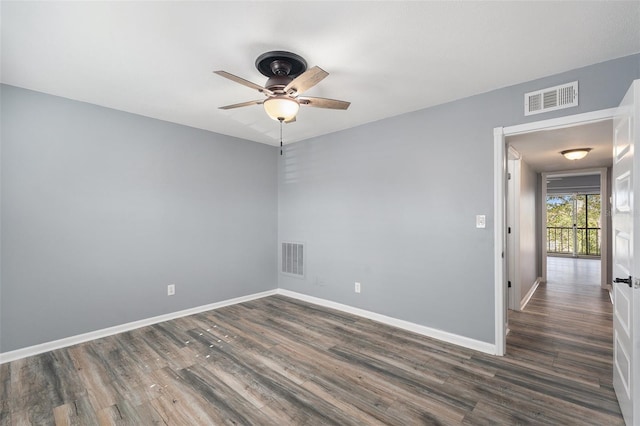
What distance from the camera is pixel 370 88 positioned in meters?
2.74

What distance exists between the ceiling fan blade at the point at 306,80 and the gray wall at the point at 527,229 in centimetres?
352

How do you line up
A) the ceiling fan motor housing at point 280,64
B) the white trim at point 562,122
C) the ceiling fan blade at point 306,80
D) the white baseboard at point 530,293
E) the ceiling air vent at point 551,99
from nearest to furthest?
the ceiling fan blade at point 306,80 < the ceiling fan motor housing at point 280,64 < the white trim at point 562,122 < the ceiling air vent at point 551,99 < the white baseboard at point 530,293

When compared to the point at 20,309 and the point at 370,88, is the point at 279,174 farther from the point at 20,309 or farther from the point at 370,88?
the point at 20,309

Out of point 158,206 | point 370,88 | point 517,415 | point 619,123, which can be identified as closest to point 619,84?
point 619,123

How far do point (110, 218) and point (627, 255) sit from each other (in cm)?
441

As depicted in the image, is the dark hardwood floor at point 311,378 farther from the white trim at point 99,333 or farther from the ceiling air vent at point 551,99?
the ceiling air vent at point 551,99

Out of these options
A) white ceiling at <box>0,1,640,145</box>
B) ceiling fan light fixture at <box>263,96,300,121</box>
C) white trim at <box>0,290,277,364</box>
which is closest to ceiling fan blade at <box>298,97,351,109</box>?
ceiling fan light fixture at <box>263,96,300,121</box>

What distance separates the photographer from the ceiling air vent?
2357 millimetres

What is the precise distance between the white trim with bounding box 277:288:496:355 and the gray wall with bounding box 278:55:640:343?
62mm

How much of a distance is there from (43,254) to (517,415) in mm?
4164

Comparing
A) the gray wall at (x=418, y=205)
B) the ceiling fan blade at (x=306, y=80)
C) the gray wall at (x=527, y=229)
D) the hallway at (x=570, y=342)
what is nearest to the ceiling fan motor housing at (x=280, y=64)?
the ceiling fan blade at (x=306, y=80)

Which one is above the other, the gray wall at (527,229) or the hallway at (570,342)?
the gray wall at (527,229)

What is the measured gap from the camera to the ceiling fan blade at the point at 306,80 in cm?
184

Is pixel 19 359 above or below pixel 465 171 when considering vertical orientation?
below
